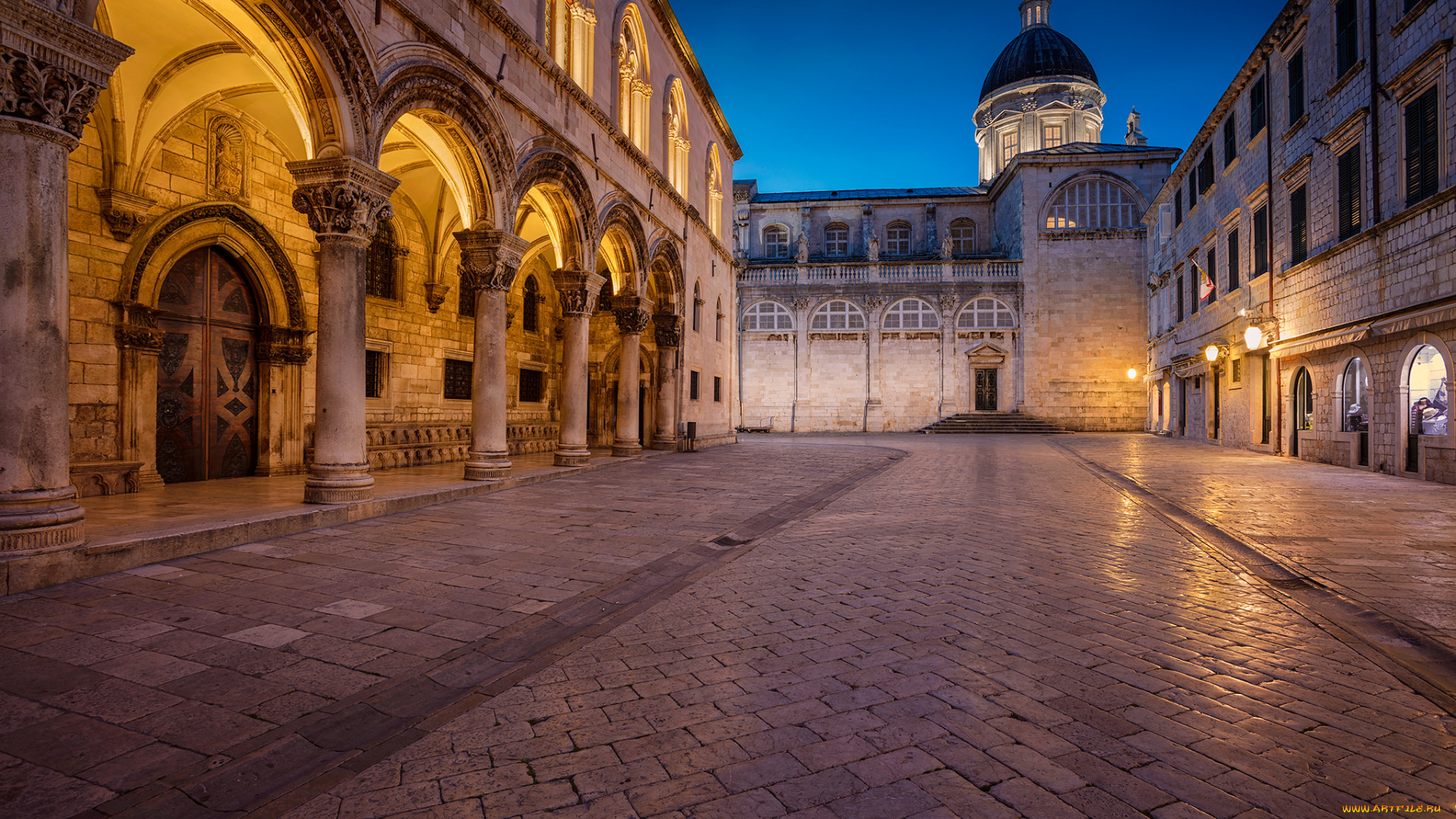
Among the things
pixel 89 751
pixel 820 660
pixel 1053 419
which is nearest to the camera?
pixel 89 751

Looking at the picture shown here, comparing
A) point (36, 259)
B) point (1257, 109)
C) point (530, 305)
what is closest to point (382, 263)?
point (530, 305)

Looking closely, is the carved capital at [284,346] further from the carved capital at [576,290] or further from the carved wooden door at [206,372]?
the carved capital at [576,290]

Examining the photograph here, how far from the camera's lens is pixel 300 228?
11758 millimetres

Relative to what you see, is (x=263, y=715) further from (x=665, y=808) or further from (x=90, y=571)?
(x=90, y=571)

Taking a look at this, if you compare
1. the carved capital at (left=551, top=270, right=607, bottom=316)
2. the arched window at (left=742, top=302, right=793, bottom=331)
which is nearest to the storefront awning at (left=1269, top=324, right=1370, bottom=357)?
the carved capital at (left=551, top=270, right=607, bottom=316)

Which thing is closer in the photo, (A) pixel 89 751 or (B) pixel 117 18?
(A) pixel 89 751

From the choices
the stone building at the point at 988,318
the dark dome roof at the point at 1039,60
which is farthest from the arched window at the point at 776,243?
the dark dome roof at the point at 1039,60

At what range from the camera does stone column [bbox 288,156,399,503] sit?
7.68m

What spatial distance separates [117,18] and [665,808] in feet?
37.0

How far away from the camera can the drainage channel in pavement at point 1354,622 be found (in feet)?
10.8

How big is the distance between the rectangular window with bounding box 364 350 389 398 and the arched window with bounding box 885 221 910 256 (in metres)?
33.8

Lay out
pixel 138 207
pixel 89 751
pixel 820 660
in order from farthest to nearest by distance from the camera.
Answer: pixel 138 207 → pixel 820 660 → pixel 89 751

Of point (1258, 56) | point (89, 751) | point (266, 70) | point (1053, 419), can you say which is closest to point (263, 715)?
point (89, 751)

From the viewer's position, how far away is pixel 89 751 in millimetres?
2572
